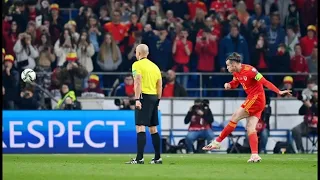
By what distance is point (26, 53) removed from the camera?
3042 centimetres

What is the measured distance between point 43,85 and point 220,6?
250 inches

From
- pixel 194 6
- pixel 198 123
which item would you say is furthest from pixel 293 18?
pixel 198 123

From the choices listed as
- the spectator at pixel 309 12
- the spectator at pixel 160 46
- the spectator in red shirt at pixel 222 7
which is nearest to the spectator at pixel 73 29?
the spectator at pixel 160 46

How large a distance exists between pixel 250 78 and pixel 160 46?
430 inches

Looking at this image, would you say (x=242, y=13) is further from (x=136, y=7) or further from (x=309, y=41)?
(x=136, y=7)

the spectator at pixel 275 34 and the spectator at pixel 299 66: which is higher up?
the spectator at pixel 275 34

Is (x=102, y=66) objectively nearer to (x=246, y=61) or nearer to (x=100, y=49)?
(x=100, y=49)

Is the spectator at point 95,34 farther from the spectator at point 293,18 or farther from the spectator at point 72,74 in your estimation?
the spectator at point 293,18

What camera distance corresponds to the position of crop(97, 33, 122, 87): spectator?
3092 centimetres

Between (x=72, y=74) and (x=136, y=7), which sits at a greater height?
(x=136, y=7)

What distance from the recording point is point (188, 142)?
29.0 meters

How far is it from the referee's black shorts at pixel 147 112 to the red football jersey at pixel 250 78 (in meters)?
1.78

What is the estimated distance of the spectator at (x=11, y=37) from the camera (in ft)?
101

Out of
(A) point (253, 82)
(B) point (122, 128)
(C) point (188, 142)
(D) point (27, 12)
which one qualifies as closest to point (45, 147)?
(B) point (122, 128)
